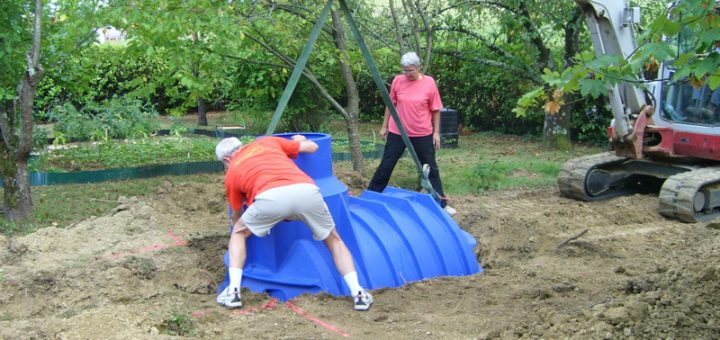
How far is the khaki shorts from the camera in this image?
4.92m

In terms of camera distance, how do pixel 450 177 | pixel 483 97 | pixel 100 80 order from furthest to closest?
1. pixel 100 80
2. pixel 483 97
3. pixel 450 177

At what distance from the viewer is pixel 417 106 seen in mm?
7379

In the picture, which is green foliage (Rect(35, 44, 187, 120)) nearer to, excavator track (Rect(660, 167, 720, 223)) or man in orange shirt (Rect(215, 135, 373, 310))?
man in orange shirt (Rect(215, 135, 373, 310))

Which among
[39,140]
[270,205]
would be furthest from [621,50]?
[39,140]

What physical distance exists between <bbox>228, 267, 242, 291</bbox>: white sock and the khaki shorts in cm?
28

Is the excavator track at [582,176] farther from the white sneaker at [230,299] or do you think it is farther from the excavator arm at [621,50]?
the white sneaker at [230,299]

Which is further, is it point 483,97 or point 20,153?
point 483,97

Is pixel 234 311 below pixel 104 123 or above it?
below

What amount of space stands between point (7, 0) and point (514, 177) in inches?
262

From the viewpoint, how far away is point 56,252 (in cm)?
584

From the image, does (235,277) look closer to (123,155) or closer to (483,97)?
(123,155)

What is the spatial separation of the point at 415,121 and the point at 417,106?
0.47 feet

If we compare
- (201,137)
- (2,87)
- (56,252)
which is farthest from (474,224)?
(201,137)

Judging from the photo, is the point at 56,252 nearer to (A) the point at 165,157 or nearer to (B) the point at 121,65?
(A) the point at 165,157
